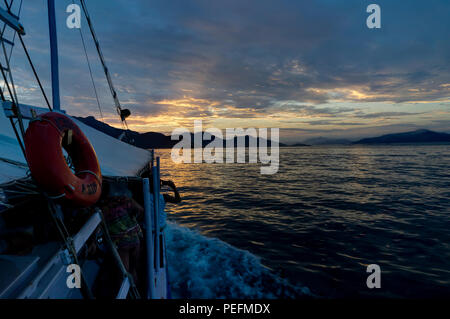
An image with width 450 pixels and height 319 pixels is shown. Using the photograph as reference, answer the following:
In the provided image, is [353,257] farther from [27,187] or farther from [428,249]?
[27,187]

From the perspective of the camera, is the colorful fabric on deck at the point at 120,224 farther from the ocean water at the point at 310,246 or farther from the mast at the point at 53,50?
the mast at the point at 53,50

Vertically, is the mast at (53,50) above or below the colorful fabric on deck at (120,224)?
above

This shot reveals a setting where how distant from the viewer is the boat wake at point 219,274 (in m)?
6.33

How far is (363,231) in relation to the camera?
1003cm

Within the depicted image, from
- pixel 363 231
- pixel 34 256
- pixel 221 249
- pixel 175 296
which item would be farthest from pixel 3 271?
pixel 363 231

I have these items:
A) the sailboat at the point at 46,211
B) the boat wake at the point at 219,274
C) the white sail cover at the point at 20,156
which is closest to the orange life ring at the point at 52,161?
the sailboat at the point at 46,211

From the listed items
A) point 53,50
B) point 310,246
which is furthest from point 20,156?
point 310,246

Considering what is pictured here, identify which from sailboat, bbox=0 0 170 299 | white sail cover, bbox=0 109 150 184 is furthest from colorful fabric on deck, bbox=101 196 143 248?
white sail cover, bbox=0 109 150 184

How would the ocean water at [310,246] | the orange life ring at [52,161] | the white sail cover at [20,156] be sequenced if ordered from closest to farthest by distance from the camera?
the orange life ring at [52,161], the white sail cover at [20,156], the ocean water at [310,246]

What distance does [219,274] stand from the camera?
285 inches

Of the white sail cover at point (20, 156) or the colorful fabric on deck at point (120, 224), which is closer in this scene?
the colorful fabric on deck at point (120, 224)
